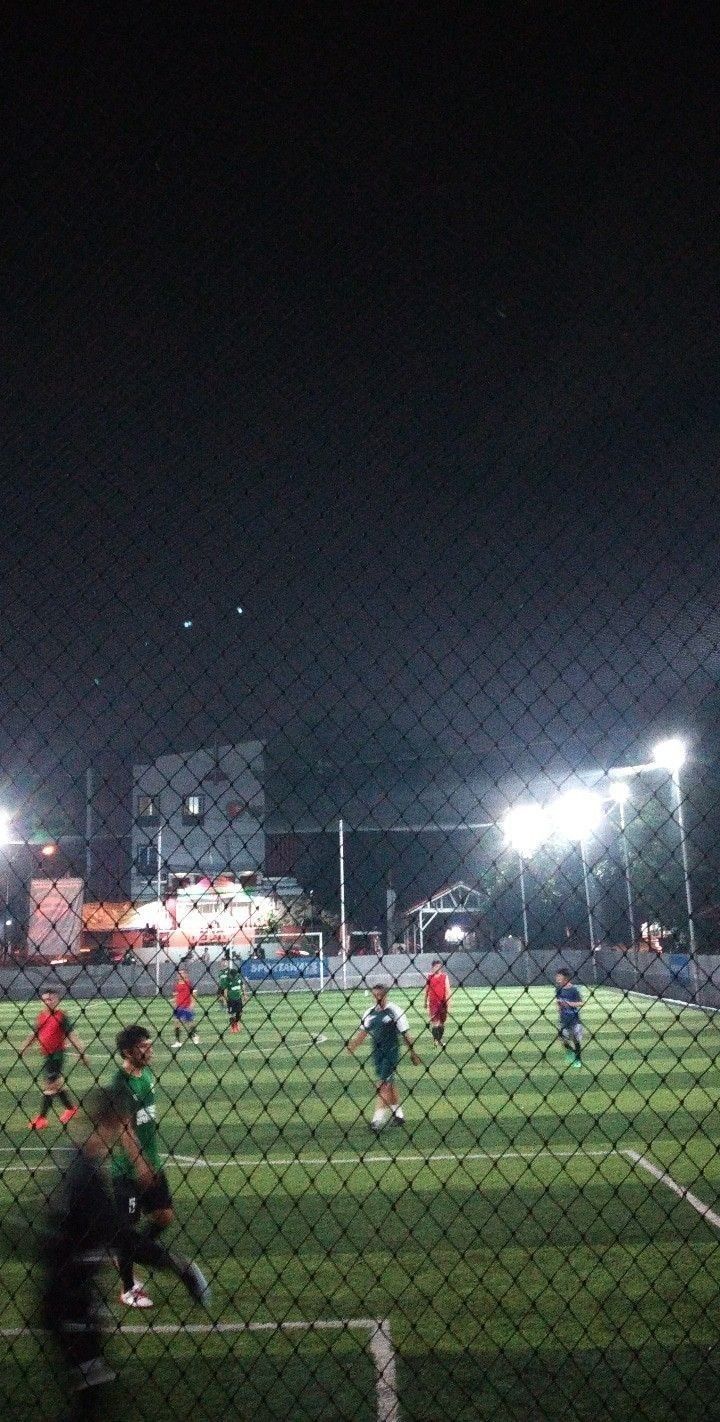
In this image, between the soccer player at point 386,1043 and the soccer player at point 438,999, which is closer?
the soccer player at point 386,1043

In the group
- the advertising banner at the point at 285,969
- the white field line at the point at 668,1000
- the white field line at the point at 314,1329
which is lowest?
the white field line at the point at 314,1329

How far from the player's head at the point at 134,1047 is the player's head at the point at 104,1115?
1239 mm

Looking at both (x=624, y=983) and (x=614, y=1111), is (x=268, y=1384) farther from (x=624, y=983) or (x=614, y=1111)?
(x=624, y=983)

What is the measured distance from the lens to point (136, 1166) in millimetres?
6309

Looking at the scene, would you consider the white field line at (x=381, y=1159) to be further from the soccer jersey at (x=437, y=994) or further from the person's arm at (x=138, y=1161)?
the soccer jersey at (x=437, y=994)

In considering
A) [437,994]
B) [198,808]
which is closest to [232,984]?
[437,994]

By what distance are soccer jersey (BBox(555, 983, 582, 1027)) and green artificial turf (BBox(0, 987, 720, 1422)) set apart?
3324 mm

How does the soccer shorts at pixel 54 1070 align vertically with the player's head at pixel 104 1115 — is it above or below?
below

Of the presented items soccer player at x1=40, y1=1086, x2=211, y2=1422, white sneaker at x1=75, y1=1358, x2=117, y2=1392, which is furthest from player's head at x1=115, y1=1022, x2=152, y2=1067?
white sneaker at x1=75, y1=1358, x2=117, y2=1392

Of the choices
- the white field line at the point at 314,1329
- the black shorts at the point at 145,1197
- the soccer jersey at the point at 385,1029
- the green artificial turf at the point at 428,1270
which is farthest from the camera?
the soccer jersey at the point at 385,1029

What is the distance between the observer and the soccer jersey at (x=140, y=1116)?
730cm

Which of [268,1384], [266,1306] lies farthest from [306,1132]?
[268,1384]

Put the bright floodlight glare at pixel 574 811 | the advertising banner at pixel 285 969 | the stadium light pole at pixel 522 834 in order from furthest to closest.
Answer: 1. the advertising banner at pixel 285 969
2. the bright floodlight glare at pixel 574 811
3. the stadium light pole at pixel 522 834

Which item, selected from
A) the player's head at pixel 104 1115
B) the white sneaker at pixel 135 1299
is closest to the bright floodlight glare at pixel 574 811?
the white sneaker at pixel 135 1299
